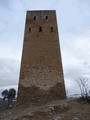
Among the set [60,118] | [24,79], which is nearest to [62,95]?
[24,79]

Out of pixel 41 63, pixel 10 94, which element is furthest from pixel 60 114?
pixel 10 94

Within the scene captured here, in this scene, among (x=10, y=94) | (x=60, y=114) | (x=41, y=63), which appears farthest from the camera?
(x=10, y=94)

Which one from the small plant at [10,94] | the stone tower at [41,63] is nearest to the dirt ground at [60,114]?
the stone tower at [41,63]

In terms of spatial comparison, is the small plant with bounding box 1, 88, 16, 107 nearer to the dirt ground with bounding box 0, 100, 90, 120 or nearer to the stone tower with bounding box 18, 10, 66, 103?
the stone tower with bounding box 18, 10, 66, 103

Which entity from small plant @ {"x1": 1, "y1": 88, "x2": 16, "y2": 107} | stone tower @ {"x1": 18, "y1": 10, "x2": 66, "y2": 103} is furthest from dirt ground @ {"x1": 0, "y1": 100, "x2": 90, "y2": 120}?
small plant @ {"x1": 1, "y1": 88, "x2": 16, "y2": 107}

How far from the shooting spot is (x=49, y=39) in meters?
27.0

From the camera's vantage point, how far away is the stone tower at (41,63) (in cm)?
2539

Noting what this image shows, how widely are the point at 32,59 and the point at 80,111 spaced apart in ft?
32.0

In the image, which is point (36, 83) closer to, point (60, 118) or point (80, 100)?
point (80, 100)

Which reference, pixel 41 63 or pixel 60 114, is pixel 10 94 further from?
pixel 60 114

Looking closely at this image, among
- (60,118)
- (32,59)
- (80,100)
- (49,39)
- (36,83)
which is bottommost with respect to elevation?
(60,118)

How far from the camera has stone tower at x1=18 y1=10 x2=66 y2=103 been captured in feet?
83.3

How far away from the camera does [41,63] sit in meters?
26.2

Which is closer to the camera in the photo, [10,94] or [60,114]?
[60,114]
